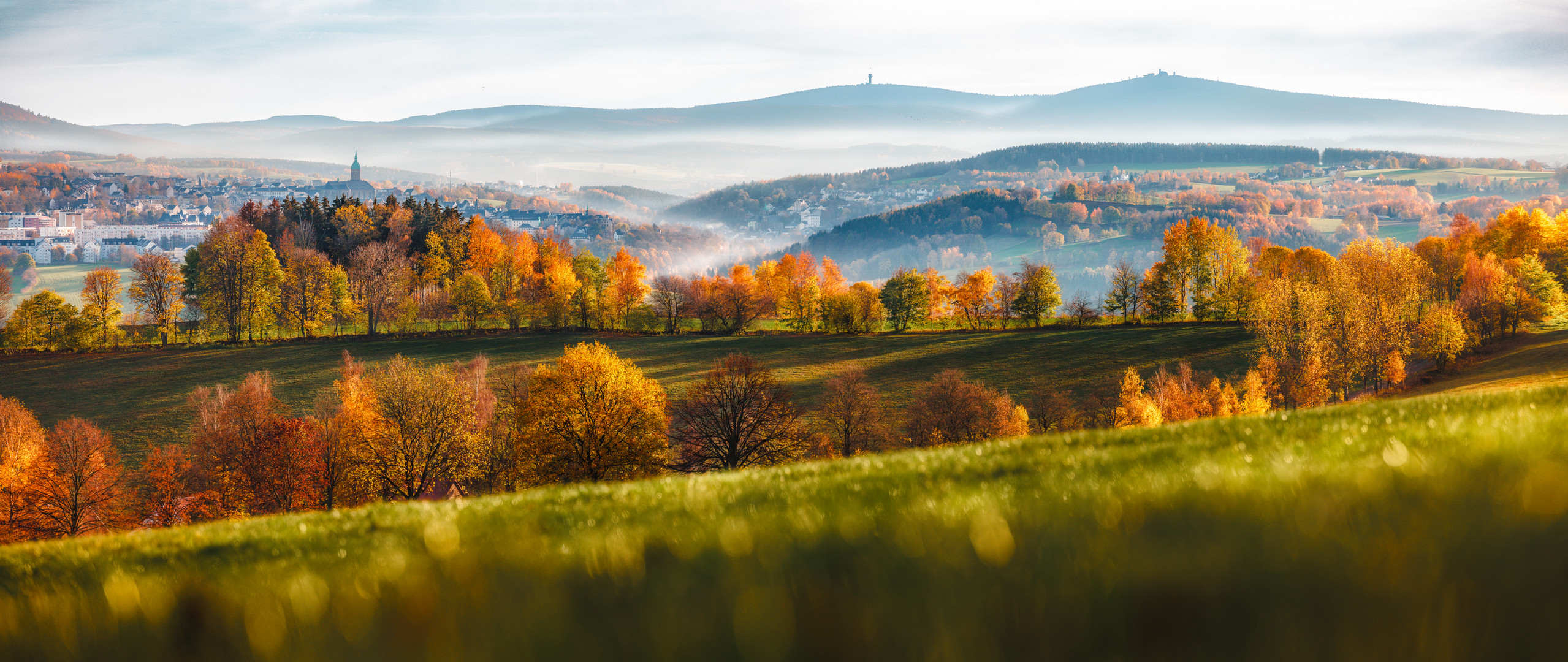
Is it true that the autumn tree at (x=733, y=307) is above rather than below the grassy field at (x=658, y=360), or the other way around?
above

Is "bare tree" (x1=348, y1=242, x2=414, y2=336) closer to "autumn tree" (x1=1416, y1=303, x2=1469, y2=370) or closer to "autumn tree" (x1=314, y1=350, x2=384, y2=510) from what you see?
"autumn tree" (x1=314, y1=350, x2=384, y2=510)

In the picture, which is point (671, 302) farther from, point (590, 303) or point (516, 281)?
point (516, 281)

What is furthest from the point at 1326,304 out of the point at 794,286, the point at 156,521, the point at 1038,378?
the point at 156,521

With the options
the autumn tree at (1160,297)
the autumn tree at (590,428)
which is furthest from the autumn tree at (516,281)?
the autumn tree at (1160,297)

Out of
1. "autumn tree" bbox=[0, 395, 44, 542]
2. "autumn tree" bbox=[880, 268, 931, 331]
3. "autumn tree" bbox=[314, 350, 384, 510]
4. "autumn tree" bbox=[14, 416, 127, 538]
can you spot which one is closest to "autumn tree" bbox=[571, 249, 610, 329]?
"autumn tree" bbox=[880, 268, 931, 331]

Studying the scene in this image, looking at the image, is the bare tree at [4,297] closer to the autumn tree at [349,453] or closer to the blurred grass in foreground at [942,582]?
the autumn tree at [349,453]

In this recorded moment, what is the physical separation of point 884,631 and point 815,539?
38 centimetres

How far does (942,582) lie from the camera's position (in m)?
2.00

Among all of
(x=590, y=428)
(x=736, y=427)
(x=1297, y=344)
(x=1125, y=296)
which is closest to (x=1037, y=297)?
(x=1125, y=296)

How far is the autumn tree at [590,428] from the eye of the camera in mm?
42156

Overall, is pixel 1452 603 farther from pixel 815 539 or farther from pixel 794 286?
pixel 794 286

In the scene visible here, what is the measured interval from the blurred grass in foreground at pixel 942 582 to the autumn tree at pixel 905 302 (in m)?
110

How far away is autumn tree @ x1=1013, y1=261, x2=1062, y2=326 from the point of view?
107 metres

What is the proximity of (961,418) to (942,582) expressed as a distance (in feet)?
186
